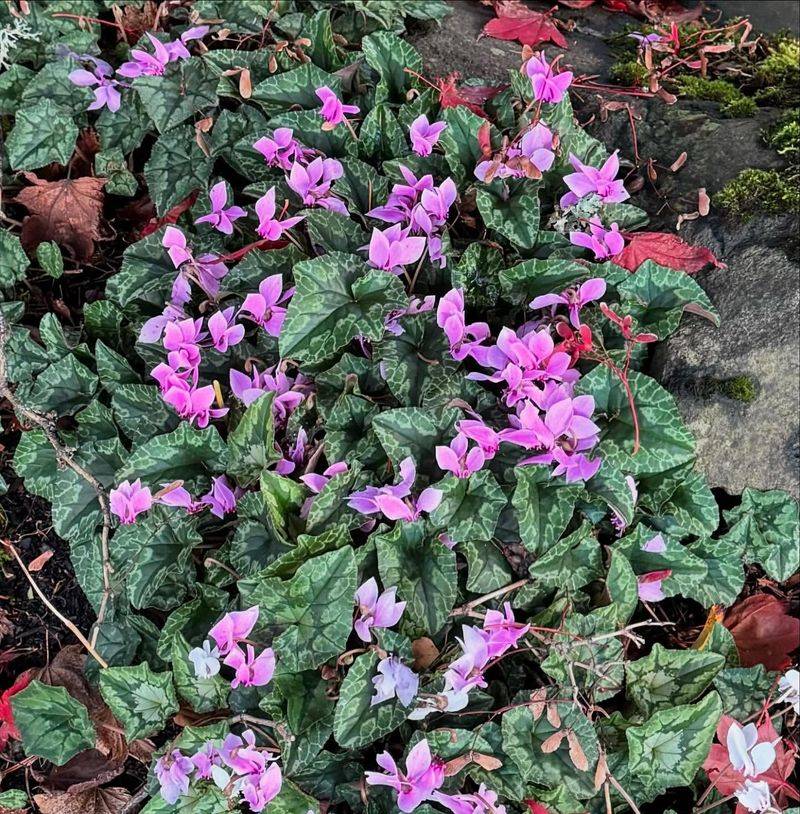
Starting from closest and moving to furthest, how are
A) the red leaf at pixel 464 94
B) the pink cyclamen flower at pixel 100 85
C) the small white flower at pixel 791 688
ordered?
the small white flower at pixel 791 688 → the red leaf at pixel 464 94 → the pink cyclamen flower at pixel 100 85

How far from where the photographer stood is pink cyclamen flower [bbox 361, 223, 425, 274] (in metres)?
1.93

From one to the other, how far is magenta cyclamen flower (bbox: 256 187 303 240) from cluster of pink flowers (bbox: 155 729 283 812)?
1099 mm

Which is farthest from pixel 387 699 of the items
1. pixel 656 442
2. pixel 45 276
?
pixel 45 276

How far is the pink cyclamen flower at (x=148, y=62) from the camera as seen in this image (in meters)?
2.38

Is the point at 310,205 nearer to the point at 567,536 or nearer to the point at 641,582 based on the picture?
the point at 567,536

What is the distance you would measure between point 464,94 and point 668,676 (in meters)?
1.63

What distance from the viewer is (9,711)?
1.96 meters

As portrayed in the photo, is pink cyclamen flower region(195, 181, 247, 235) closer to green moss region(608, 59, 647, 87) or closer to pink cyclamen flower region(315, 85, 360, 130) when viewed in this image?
pink cyclamen flower region(315, 85, 360, 130)

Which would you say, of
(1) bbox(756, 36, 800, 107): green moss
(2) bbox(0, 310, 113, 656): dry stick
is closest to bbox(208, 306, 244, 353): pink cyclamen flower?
(2) bbox(0, 310, 113, 656): dry stick

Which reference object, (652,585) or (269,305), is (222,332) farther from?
(652,585)

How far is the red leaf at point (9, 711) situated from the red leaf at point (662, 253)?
1758 millimetres

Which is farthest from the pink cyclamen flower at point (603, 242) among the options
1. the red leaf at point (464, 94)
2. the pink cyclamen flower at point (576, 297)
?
the red leaf at point (464, 94)

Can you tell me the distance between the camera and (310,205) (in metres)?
2.15

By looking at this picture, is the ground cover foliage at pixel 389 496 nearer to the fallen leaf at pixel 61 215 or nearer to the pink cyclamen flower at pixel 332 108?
the pink cyclamen flower at pixel 332 108
